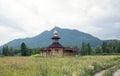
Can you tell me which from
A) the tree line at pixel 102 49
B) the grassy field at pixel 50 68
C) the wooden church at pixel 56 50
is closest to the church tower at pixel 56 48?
the wooden church at pixel 56 50

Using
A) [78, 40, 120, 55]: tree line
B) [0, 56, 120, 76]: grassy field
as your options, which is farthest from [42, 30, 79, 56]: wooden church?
[0, 56, 120, 76]: grassy field

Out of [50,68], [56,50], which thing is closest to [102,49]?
[56,50]

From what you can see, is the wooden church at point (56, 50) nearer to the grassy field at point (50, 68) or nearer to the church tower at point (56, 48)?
the church tower at point (56, 48)

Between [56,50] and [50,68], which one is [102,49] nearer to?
[56,50]

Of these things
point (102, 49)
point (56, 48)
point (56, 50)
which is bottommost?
point (56, 50)

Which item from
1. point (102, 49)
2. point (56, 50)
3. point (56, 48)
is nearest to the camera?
point (56, 48)

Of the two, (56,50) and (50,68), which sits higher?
(56,50)

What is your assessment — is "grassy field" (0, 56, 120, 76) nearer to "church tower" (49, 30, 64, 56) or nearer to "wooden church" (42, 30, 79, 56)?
"church tower" (49, 30, 64, 56)

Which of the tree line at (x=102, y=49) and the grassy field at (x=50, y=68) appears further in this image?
the tree line at (x=102, y=49)

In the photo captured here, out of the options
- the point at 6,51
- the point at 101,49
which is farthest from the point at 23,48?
the point at 101,49

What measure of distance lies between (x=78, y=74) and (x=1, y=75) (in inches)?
234

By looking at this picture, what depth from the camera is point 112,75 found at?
2666cm

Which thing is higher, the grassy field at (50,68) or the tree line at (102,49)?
the tree line at (102,49)

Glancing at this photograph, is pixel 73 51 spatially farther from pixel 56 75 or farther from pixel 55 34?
pixel 56 75
